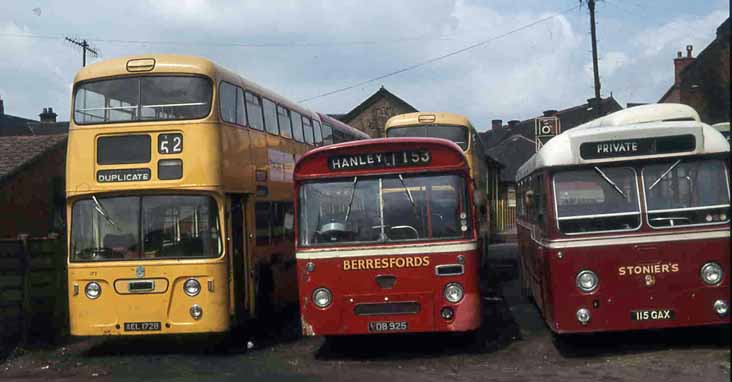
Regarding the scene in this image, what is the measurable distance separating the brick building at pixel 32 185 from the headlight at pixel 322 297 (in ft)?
46.1

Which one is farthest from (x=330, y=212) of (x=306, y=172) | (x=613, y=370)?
(x=613, y=370)

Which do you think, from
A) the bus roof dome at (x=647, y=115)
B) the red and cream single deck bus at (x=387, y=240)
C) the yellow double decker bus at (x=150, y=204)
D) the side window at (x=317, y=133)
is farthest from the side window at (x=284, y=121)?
the bus roof dome at (x=647, y=115)

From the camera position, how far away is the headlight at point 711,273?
10.3m

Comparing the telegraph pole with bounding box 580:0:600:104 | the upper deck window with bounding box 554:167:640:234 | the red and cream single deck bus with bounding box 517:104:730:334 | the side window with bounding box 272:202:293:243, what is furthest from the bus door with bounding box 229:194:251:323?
the telegraph pole with bounding box 580:0:600:104

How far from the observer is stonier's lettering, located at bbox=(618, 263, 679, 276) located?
407 inches

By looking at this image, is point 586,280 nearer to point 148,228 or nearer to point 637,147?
point 637,147

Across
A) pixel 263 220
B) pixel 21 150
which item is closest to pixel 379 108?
pixel 21 150

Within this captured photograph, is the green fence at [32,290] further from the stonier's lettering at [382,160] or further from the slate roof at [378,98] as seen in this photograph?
the slate roof at [378,98]

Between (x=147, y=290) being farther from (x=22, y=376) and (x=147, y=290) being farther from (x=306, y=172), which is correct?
(x=306, y=172)

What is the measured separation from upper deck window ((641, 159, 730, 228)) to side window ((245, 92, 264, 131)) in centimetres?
661

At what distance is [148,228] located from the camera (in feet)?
39.9

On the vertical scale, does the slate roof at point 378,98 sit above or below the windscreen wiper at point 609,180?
above

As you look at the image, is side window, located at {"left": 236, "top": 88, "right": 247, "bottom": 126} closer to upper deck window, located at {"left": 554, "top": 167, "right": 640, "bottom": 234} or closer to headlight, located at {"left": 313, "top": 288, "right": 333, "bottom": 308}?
headlight, located at {"left": 313, "top": 288, "right": 333, "bottom": 308}

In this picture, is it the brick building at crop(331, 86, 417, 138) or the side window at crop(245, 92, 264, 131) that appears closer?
the side window at crop(245, 92, 264, 131)
